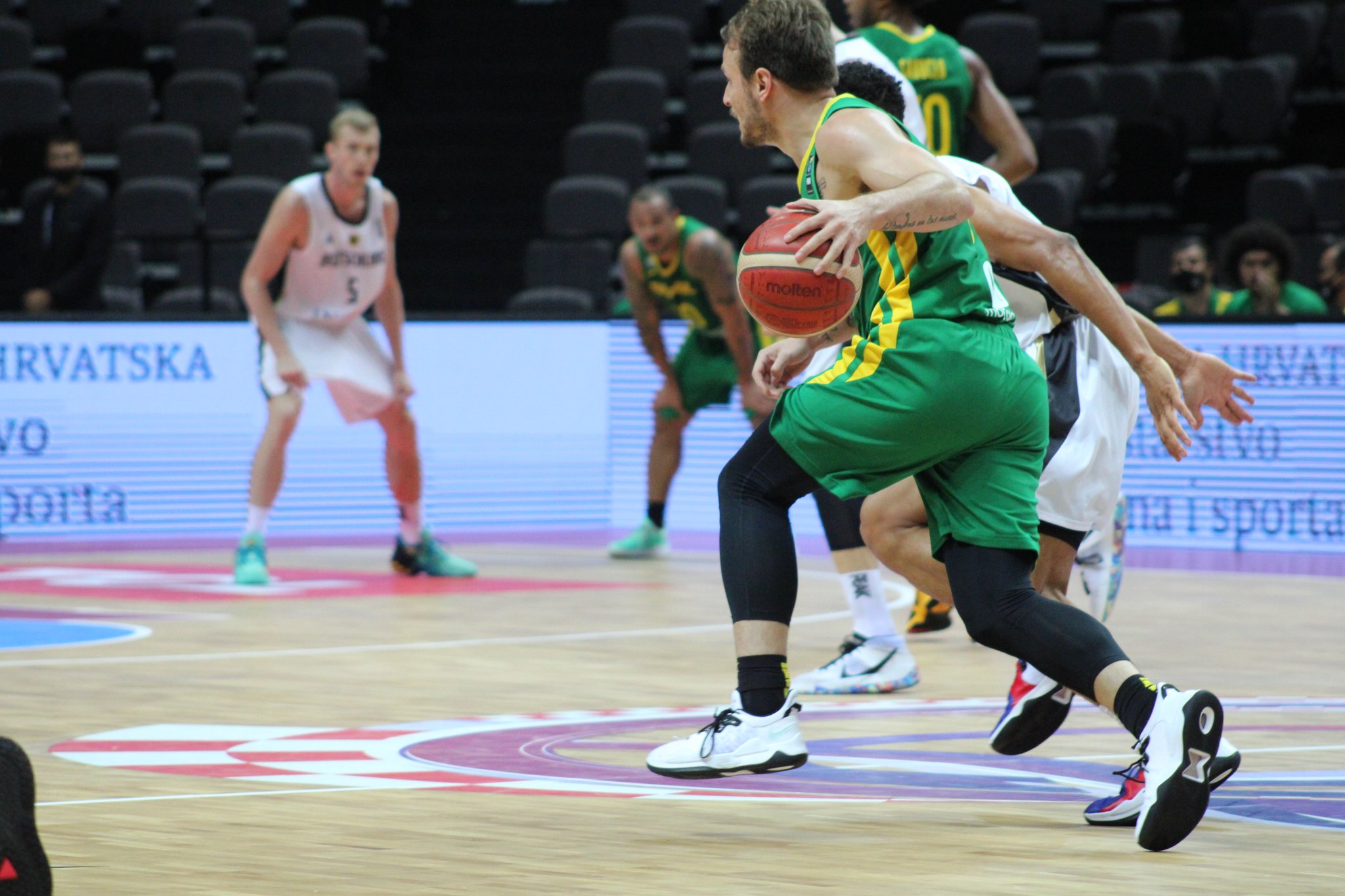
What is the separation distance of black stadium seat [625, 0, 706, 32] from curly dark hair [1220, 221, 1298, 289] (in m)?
5.84

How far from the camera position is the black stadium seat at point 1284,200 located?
1167 cm

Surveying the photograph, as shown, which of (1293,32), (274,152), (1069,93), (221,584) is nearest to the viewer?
(221,584)

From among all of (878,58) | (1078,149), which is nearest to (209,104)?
(1078,149)

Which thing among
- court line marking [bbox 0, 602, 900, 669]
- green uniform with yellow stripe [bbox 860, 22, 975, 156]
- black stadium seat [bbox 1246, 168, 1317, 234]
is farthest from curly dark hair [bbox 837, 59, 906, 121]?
black stadium seat [bbox 1246, 168, 1317, 234]

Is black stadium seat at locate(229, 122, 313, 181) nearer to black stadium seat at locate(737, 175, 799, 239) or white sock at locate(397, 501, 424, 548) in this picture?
black stadium seat at locate(737, 175, 799, 239)

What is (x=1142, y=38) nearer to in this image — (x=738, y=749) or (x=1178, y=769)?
(x=738, y=749)

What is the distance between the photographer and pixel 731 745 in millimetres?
3344

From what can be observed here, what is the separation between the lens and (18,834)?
7.61 feet

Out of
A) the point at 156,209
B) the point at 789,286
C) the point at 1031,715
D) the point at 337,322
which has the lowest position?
the point at 1031,715

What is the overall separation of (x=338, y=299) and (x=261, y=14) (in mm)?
7963

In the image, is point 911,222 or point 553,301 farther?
point 553,301

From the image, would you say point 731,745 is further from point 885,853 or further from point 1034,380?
point 1034,380

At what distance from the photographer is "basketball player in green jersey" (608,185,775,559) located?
8672 millimetres

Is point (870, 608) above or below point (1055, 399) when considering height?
below
